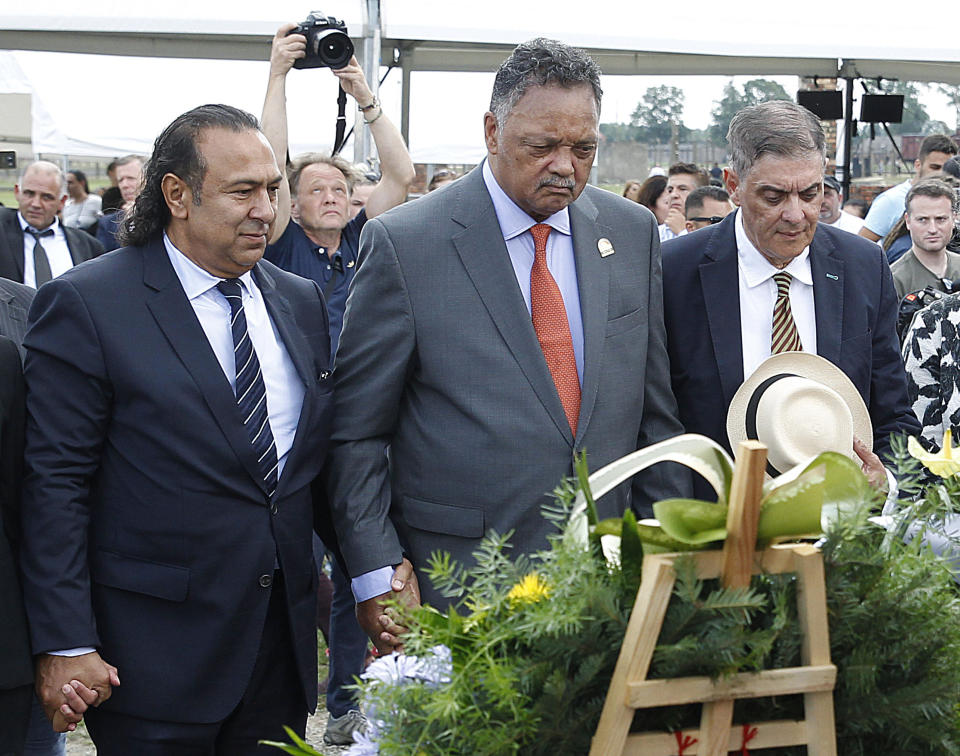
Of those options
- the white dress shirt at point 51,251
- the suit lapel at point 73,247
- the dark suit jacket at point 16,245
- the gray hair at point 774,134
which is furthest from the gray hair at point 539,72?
the suit lapel at point 73,247

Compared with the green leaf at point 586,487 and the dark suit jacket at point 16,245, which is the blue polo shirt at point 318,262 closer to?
the dark suit jacket at point 16,245

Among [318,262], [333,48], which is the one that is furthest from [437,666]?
[333,48]

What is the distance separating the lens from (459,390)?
7.82ft

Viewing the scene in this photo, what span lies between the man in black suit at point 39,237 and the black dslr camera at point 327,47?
2.52m

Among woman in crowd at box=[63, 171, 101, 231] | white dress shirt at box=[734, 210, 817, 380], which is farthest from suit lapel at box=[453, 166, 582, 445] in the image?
woman in crowd at box=[63, 171, 101, 231]

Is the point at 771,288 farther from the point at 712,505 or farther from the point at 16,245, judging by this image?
the point at 16,245

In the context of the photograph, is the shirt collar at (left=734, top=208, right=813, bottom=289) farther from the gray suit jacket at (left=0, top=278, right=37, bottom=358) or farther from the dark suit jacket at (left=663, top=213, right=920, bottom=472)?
the gray suit jacket at (left=0, top=278, right=37, bottom=358)

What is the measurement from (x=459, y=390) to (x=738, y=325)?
77 centimetres

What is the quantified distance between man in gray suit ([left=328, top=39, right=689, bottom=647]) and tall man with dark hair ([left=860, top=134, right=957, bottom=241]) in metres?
6.05

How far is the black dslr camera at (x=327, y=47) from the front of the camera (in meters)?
4.79

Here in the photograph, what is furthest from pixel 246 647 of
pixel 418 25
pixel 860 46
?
pixel 860 46

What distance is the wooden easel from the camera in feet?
4.08

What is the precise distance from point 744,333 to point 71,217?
1098cm

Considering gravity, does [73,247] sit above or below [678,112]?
below
